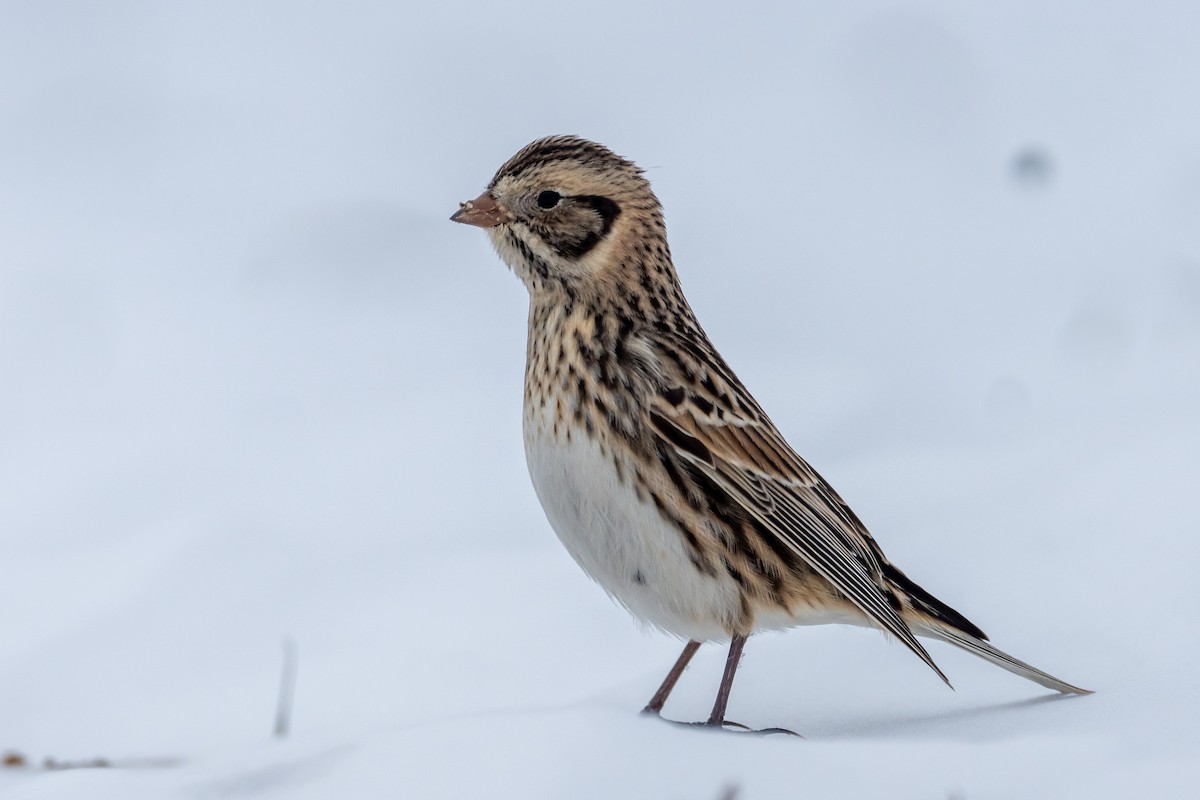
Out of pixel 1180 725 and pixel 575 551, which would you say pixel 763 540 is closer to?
pixel 575 551

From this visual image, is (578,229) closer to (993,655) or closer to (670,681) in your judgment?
(670,681)

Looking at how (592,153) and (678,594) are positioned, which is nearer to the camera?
(678,594)

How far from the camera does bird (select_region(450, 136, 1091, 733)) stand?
5711 millimetres

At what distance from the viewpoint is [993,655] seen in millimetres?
6176

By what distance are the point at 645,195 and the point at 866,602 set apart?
1872 millimetres

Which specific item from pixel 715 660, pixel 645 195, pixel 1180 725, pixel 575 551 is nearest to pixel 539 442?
pixel 575 551

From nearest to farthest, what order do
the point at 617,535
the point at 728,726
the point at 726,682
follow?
the point at 617,535 → the point at 726,682 → the point at 728,726

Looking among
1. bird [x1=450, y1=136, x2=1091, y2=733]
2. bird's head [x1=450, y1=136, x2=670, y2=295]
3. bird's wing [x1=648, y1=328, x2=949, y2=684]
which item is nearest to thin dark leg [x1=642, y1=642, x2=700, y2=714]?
bird [x1=450, y1=136, x2=1091, y2=733]

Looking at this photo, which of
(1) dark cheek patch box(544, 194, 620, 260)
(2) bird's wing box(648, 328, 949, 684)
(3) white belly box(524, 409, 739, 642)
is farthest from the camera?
(1) dark cheek patch box(544, 194, 620, 260)

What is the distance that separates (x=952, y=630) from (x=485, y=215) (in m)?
2.46

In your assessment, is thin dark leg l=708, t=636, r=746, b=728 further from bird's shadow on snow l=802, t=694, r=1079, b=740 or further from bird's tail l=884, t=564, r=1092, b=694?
bird's tail l=884, t=564, r=1092, b=694

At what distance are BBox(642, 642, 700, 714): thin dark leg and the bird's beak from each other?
73.1 inches

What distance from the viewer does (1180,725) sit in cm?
536

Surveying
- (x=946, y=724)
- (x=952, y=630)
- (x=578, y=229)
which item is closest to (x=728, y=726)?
(x=946, y=724)
